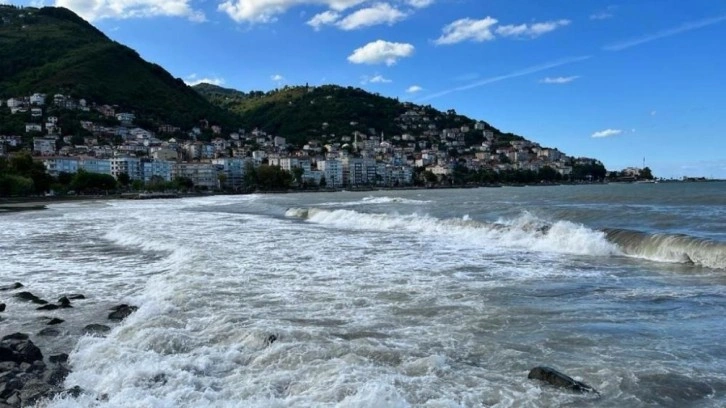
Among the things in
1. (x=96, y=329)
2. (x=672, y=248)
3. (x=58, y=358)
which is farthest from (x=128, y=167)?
(x=58, y=358)

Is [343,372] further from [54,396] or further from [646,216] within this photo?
[646,216]

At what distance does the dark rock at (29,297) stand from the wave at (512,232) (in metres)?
16.2

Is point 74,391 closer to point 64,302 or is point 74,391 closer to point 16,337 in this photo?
point 16,337

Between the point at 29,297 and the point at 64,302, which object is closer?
the point at 64,302

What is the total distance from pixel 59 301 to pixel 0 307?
3.63 ft

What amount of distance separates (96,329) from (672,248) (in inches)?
675

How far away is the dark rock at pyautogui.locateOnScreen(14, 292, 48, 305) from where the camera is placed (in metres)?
12.7

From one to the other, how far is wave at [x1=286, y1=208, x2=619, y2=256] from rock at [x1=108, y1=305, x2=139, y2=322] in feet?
50.3

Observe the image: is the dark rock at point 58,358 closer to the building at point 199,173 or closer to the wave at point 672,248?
the wave at point 672,248

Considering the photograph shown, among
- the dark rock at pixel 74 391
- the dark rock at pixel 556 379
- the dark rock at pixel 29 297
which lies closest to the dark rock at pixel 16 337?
the dark rock at pixel 74 391

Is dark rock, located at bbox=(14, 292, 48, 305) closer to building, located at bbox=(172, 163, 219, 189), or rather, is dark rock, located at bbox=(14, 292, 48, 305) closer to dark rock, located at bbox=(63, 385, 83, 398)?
dark rock, located at bbox=(63, 385, 83, 398)

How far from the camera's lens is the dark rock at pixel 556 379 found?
22.0ft

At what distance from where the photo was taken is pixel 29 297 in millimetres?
13047

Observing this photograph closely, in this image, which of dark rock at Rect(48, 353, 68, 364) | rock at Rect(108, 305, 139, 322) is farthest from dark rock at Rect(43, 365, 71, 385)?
rock at Rect(108, 305, 139, 322)
